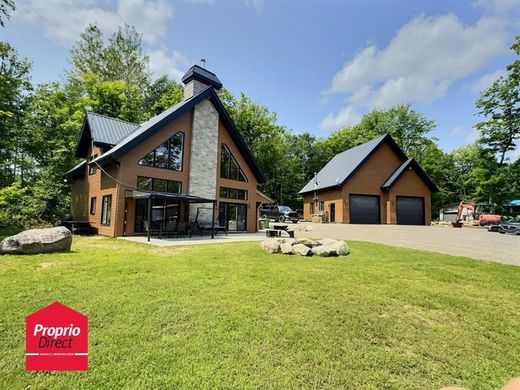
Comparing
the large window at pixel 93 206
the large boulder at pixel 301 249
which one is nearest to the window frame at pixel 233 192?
the large window at pixel 93 206

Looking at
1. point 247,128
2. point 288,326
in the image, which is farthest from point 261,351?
point 247,128

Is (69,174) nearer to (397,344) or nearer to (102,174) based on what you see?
(102,174)

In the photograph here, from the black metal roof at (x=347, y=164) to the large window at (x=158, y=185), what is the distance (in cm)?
1513

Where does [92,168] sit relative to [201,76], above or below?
below

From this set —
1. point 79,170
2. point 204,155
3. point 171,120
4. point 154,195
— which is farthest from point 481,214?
point 79,170

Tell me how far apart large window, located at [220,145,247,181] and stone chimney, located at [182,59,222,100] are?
13.0ft

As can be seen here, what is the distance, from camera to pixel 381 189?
2566 cm

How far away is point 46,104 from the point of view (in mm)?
21016

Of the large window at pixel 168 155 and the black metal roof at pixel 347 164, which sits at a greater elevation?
the black metal roof at pixel 347 164

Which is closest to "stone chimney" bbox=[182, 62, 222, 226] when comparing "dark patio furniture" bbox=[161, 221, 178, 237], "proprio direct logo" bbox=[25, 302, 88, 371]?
"dark patio furniture" bbox=[161, 221, 178, 237]

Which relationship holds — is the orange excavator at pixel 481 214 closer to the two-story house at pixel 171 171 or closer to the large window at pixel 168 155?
the two-story house at pixel 171 171

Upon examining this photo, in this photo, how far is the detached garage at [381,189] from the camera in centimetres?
2486

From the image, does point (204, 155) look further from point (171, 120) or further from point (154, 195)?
point (154, 195)

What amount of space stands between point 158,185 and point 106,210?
2.98 metres
